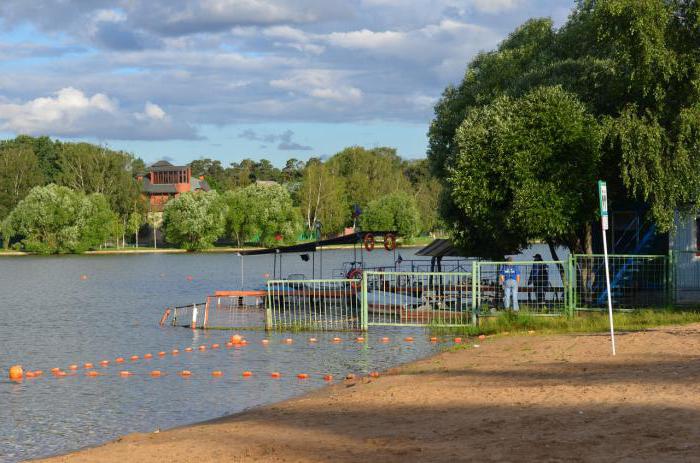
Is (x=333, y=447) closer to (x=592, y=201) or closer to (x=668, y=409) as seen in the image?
(x=668, y=409)

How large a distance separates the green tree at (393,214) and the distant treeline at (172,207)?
14cm

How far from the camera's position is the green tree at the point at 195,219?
116 metres

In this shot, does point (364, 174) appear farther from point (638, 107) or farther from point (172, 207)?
point (638, 107)

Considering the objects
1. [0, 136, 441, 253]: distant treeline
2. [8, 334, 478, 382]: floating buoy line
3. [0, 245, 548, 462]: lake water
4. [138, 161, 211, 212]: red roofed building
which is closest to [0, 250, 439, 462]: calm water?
[0, 245, 548, 462]: lake water

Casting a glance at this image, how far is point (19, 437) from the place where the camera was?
54.4 feet

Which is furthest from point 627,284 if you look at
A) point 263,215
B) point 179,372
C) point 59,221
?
point 59,221

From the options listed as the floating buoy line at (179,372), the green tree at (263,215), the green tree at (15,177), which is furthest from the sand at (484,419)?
the green tree at (15,177)

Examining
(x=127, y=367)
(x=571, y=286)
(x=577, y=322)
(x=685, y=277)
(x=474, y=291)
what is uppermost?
(x=685, y=277)

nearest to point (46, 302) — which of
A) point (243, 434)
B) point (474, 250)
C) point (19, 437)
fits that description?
point (474, 250)

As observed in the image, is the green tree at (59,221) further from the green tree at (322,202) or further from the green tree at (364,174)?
the green tree at (364,174)

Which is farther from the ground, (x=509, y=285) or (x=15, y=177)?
(x=15, y=177)

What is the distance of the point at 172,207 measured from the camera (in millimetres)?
116375

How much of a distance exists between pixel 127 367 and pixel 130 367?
3.5 inches

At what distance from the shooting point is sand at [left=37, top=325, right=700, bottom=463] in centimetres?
1091
